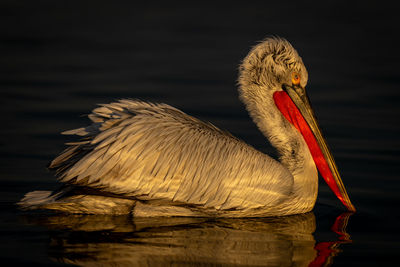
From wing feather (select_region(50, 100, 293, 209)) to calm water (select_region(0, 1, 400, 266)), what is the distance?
0.24 meters

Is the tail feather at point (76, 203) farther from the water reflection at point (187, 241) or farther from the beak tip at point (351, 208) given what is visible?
the beak tip at point (351, 208)


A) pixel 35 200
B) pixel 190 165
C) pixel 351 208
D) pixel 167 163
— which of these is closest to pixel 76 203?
pixel 35 200

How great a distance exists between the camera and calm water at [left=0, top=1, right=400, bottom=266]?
18.7ft

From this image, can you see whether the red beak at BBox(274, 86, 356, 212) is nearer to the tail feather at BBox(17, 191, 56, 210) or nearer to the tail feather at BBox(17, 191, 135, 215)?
the tail feather at BBox(17, 191, 135, 215)

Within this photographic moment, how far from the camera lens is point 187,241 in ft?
19.1

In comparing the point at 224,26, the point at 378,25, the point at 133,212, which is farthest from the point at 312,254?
the point at 378,25

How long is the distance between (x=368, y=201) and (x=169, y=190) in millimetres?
1828

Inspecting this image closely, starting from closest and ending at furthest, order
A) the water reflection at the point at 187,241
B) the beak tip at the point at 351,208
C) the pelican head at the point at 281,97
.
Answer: the water reflection at the point at 187,241, the beak tip at the point at 351,208, the pelican head at the point at 281,97

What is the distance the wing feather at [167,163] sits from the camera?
6152 mm

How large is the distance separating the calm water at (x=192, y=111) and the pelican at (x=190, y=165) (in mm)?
135

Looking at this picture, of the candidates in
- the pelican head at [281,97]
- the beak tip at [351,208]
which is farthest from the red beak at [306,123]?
the beak tip at [351,208]

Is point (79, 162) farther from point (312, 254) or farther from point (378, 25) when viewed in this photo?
point (378, 25)

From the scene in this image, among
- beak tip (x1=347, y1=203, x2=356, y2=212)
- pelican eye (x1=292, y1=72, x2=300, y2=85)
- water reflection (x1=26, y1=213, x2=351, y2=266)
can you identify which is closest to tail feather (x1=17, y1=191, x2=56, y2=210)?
water reflection (x1=26, y1=213, x2=351, y2=266)

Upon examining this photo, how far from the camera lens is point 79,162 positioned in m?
6.12
